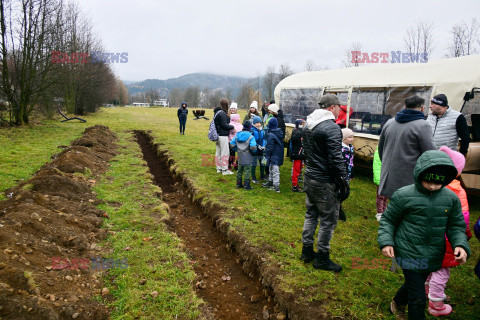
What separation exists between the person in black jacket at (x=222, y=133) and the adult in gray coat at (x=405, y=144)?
498 centimetres

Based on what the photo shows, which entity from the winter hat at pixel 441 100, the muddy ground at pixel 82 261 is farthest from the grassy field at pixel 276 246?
the winter hat at pixel 441 100

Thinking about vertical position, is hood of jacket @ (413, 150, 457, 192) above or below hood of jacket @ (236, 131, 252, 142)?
below

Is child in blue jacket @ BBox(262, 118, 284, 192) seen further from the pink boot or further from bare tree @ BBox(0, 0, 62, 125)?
bare tree @ BBox(0, 0, 62, 125)

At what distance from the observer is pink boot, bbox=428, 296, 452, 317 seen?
10.8 feet

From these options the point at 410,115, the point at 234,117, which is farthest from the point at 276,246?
the point at 234,117

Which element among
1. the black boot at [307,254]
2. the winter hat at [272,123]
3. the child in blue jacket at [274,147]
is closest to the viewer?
the black boot at [307,254]

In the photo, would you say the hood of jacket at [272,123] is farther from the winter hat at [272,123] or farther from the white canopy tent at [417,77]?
the white canopy tent at [417,77]

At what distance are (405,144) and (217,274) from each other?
345 cm

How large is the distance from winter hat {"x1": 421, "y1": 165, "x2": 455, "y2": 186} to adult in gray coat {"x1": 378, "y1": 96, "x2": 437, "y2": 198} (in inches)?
67.7

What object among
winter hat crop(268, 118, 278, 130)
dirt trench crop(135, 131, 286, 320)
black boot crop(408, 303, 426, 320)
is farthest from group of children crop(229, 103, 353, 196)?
black boot crop(408, 303, 426, 320)

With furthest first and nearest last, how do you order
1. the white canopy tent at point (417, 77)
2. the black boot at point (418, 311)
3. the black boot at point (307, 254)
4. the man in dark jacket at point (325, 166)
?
the white canopy tent at point (417, 77), the black boot at point (307, 254), the man in dark jacket at point (325, 166), the black boot at point (418, 311)

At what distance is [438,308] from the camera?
3.32m

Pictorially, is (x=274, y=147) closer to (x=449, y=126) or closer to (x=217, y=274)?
(x=449, y=126)

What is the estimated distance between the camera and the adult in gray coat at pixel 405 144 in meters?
4.15
